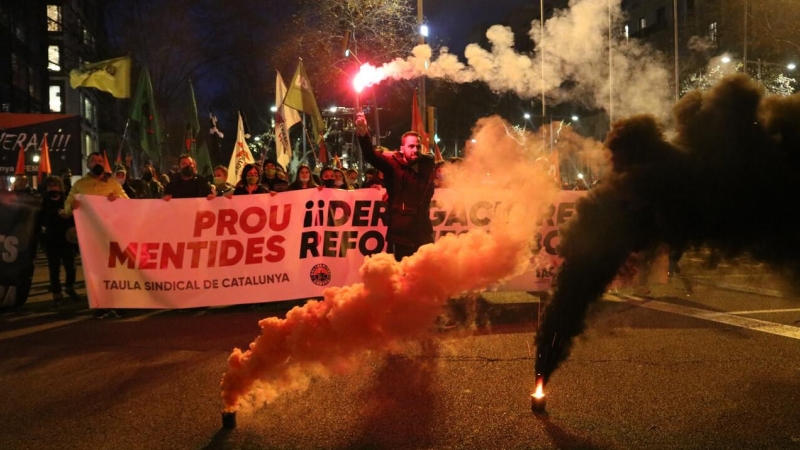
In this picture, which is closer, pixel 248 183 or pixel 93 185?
pixel 93 185

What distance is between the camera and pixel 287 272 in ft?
26.3

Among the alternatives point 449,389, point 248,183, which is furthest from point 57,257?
point 449,389

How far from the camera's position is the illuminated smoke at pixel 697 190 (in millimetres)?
3742

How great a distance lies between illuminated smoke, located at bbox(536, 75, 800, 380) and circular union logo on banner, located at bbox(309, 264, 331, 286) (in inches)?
178

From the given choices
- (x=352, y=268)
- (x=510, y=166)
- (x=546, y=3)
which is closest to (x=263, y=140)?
(x=546, y=3)

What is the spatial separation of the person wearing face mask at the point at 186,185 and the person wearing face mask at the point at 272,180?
2.97ft

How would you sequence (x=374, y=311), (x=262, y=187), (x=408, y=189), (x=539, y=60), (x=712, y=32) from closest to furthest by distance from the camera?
(x=374, y=311), (x=408, y=189), (x=262, y=187), (x=539, y=60), (x=712, y=32)

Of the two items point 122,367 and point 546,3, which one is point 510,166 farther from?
point 546,3

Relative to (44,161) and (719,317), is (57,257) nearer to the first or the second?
(44,161)

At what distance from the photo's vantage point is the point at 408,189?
608cm

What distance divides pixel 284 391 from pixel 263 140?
38.4 meters

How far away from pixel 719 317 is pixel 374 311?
4.71 metres

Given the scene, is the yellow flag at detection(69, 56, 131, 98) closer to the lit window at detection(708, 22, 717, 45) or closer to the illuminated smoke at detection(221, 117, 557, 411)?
the illuminated smoke at detection(221, 117, 557, 411)

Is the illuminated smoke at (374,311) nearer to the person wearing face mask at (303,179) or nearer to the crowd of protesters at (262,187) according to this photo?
the crowd of protesters at (262,187)
